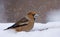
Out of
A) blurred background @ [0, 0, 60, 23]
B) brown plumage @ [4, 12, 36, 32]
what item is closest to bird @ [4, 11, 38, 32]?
brown plumage @ [4, 12, 36, 32]

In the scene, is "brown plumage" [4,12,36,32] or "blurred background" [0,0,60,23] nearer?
"brown plumage" [4,12,36,32]

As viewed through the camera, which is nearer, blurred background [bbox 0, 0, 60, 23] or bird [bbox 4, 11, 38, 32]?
bird [bbox 4, 11, 38, 32]

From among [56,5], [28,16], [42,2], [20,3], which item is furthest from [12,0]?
[28,16]

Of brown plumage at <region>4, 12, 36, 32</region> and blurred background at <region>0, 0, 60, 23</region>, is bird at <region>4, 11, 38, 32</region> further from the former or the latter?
blurred background at <region>0, 0, 60, 23</region>

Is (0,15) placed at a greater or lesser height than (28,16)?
lesser

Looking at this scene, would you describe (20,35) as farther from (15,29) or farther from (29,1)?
(29,1)

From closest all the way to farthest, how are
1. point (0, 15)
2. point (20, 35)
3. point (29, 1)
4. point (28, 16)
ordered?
point (20, 35) → point (28, 16) → point (0, 15) → point (29, 1)

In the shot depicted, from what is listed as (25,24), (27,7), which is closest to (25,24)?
(25,24)

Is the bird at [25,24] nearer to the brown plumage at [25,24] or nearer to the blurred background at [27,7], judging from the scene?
the brown plumage at [25,24]

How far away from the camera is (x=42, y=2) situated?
8.11 ft

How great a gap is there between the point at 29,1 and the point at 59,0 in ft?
1.44

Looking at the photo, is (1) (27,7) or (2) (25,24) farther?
(1) (27,7)

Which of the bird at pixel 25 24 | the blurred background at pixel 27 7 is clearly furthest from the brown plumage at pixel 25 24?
the blurred background at pixel 27 7

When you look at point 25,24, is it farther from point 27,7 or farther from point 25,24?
point 27,7
